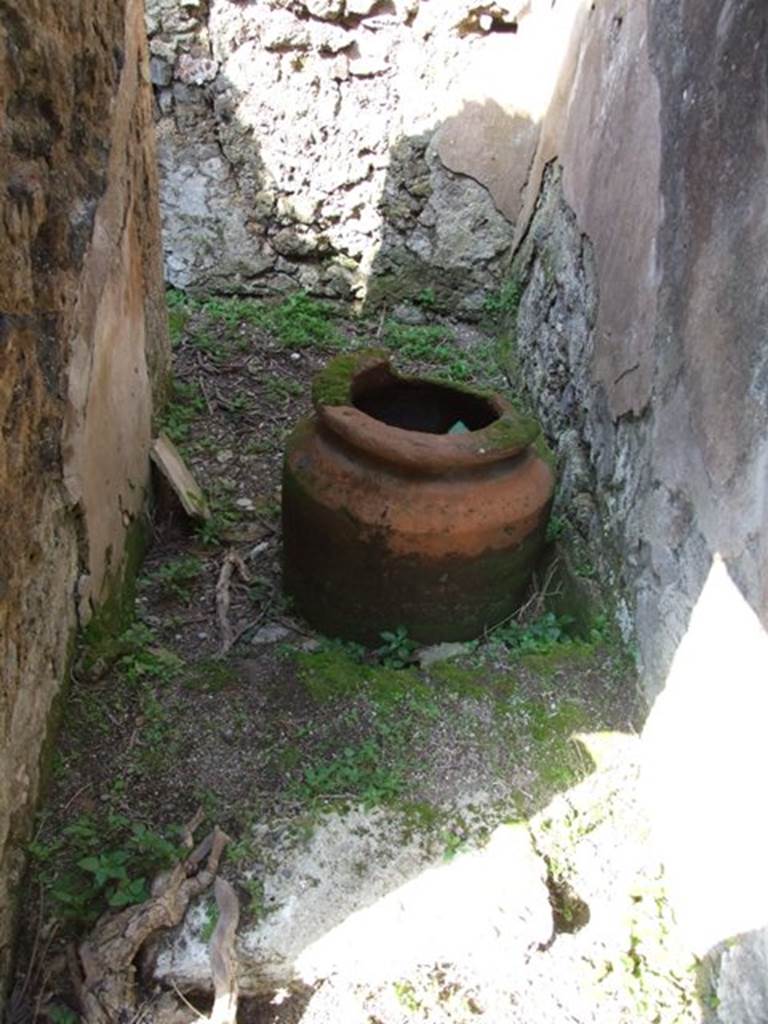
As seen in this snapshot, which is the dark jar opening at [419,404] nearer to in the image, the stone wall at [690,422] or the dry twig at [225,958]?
the stone wall at [690,422]

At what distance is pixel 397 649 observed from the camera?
264 centimetres

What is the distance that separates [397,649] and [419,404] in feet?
3.11

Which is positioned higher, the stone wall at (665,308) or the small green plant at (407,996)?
the stone wall at (665,308)

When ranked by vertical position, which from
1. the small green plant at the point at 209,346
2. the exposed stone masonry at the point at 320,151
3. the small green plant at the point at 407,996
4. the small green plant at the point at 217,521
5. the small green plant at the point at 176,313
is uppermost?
the exposed stone masonry at the point at 320,151

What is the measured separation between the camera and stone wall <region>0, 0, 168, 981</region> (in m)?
1.58

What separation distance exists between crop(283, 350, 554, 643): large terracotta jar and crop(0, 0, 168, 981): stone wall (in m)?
0.62

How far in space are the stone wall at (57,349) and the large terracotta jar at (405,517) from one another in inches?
24.6

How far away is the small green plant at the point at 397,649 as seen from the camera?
262 cm

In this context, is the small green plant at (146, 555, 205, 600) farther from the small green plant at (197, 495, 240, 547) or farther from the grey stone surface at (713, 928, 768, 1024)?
the grey stone surface at (713, 928, 768, 1024)

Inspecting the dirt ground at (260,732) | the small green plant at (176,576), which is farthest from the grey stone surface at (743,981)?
the small green plant at (176,576)

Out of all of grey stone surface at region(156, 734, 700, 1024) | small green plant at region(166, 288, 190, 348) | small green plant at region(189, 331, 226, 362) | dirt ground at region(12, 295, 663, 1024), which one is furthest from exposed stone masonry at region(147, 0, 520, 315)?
grey stone surface at region(156, 734, 700, 1024)

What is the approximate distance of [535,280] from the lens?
4.04m

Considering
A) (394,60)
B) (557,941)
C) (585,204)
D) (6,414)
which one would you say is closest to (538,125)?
(394,60)

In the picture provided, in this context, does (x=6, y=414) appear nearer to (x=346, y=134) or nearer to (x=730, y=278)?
(x=730, y=278)
